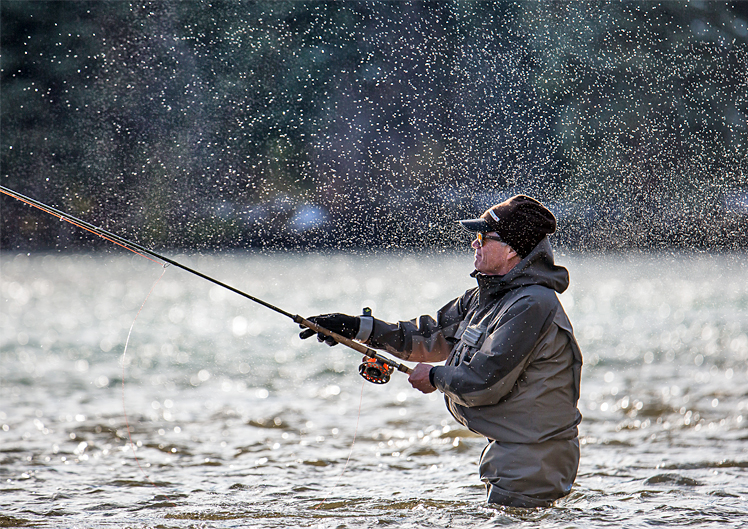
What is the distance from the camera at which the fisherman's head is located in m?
3.71

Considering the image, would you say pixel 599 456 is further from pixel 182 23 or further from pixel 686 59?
pixel 182 23

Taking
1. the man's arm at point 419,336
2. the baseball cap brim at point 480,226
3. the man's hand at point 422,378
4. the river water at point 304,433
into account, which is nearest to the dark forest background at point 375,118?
the river water at point 304,433

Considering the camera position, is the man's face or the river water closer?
the man's face

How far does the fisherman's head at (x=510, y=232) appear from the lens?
12.2 ft

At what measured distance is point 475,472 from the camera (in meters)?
5.95

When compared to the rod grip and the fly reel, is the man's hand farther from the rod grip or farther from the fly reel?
the fly reel

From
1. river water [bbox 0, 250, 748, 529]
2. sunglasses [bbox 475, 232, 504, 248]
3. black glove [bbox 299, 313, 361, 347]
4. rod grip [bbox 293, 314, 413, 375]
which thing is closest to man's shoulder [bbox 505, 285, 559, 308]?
sunglasses [bbox 475, 232, 504, 248]

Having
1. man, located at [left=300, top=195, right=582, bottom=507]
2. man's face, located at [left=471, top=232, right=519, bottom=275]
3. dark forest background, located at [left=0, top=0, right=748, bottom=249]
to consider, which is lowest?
man, located at [left=300, top=195, right=582, bottom=507]

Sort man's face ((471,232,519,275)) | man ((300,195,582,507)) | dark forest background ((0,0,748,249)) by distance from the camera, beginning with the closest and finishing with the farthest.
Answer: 1. man ((300,195,582,507))
2. man's face ((471,232,519,275))
3. dark forest background ((0,0,748,249))

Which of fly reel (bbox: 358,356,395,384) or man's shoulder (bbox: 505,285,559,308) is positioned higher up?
man's shoulder (bbox: 505,285,559,308)

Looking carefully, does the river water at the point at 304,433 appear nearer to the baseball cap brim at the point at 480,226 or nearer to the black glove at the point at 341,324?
the black glove at the point at 341,324

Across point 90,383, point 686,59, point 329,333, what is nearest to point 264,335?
point 90,383

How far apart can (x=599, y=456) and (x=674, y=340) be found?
10806mm

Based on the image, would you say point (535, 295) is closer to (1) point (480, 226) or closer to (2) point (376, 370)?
(1) point (480, 226)
